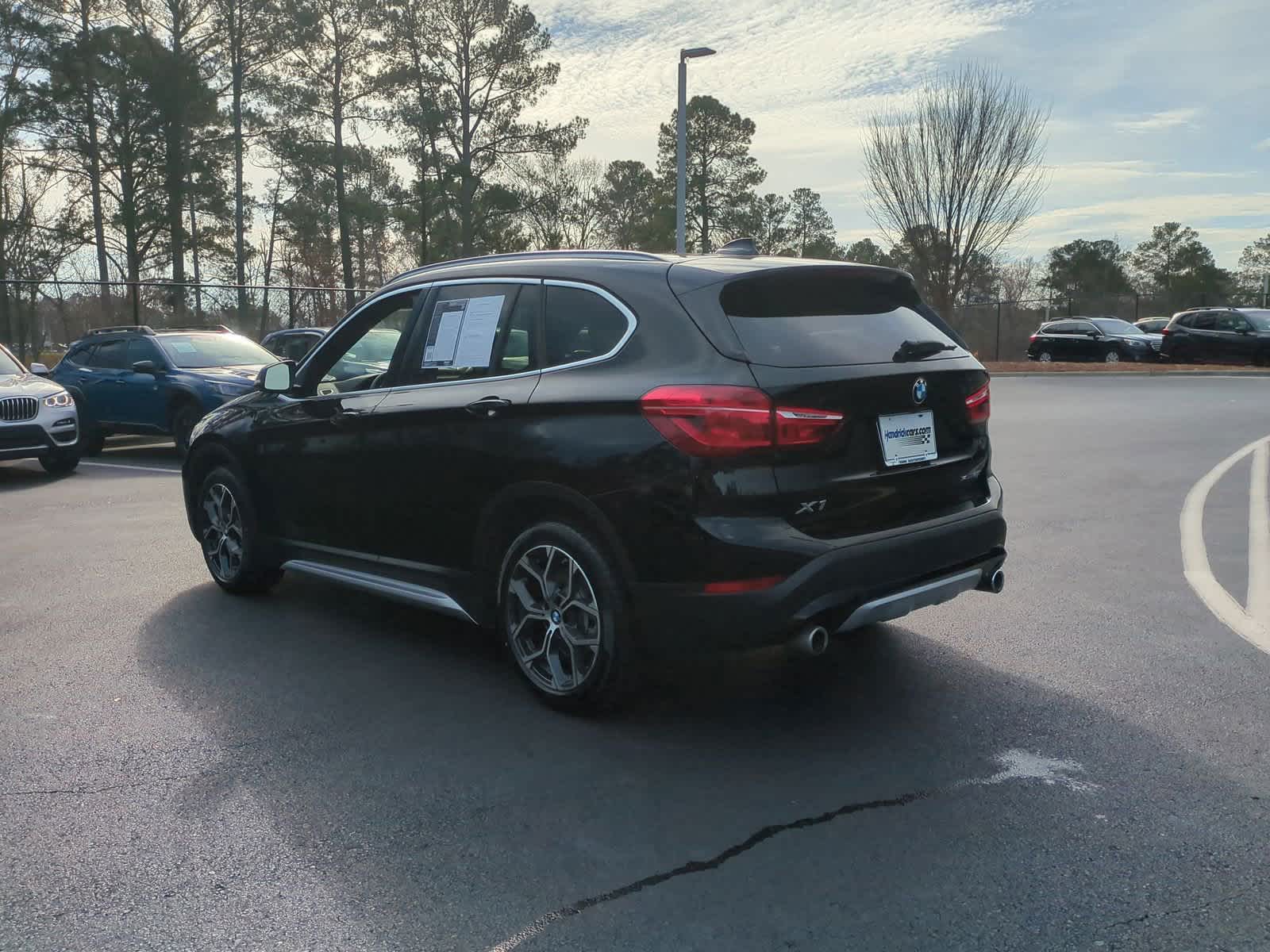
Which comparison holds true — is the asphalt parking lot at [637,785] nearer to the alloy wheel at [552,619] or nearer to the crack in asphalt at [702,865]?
the crack in asphalt at [702,865]

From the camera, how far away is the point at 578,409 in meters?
4.21

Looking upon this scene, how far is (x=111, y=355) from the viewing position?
14625mm

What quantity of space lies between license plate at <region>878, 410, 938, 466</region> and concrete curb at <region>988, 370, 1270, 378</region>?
87.4 ft

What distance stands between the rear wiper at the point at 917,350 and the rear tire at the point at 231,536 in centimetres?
356

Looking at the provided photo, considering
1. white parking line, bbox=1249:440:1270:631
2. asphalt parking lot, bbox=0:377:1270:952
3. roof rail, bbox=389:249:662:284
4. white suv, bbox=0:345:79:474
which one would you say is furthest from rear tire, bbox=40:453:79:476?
white parking line, bbox=1249:440:1270:631

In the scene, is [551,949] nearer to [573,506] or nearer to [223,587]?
[573,506]

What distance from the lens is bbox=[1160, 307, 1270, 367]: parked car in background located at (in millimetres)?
31062

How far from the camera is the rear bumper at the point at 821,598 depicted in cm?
389

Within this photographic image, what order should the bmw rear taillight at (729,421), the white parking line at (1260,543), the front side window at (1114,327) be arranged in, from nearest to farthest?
the bmw rear taillight at (729,421) < the white parking line at (1260,543) < the front side window at (1114,327)

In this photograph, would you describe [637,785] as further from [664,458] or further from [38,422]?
[38,422]

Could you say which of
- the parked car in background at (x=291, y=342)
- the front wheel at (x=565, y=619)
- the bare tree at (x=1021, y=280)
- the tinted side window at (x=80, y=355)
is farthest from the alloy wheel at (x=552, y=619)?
the bare tree at (x=1021, y=280)

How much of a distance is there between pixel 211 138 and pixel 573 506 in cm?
3312

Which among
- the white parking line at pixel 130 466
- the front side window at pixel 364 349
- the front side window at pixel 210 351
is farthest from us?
the front side window at pixel 210 351

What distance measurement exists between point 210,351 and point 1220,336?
27.7m
